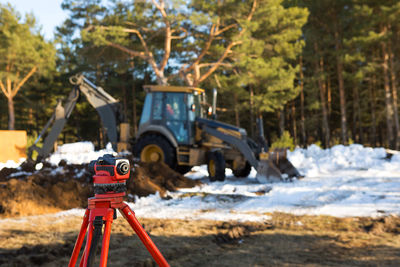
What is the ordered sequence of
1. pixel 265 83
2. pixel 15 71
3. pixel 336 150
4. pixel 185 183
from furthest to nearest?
pixel 15 71
pixel 265 83
pixel 336 150
pixel 185 183

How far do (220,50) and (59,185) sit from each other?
14.6m

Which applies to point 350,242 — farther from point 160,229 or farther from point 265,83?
point 265,83

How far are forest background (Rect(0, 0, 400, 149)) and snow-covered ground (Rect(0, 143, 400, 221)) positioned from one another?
5183 millimetres

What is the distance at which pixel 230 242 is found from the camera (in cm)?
436

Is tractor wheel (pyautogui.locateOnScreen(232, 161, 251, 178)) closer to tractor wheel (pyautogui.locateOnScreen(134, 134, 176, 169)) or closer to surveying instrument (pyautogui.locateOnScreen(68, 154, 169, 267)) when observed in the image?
tractor wheel (pyautogui.locateOnScreen(134, 134, 176, 169))

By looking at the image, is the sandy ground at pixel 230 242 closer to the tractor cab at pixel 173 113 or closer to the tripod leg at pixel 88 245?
the tripod leg at pixel 88 245

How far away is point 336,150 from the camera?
14.0m

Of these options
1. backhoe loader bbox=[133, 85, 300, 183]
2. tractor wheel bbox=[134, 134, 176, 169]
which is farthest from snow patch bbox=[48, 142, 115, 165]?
backhoe loader bbox=[133, 85, 300, 183]

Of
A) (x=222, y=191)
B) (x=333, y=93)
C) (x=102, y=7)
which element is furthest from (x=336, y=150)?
(x=333, y=93)

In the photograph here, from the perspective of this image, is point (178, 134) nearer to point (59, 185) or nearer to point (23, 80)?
point (59, 185)

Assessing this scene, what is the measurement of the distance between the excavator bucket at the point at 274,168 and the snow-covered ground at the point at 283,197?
347 mm

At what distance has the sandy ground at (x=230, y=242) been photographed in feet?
11.8

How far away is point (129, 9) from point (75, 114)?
55.7 ft

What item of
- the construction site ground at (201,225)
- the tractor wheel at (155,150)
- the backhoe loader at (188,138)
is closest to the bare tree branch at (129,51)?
the backhoe loader at (188,138)
